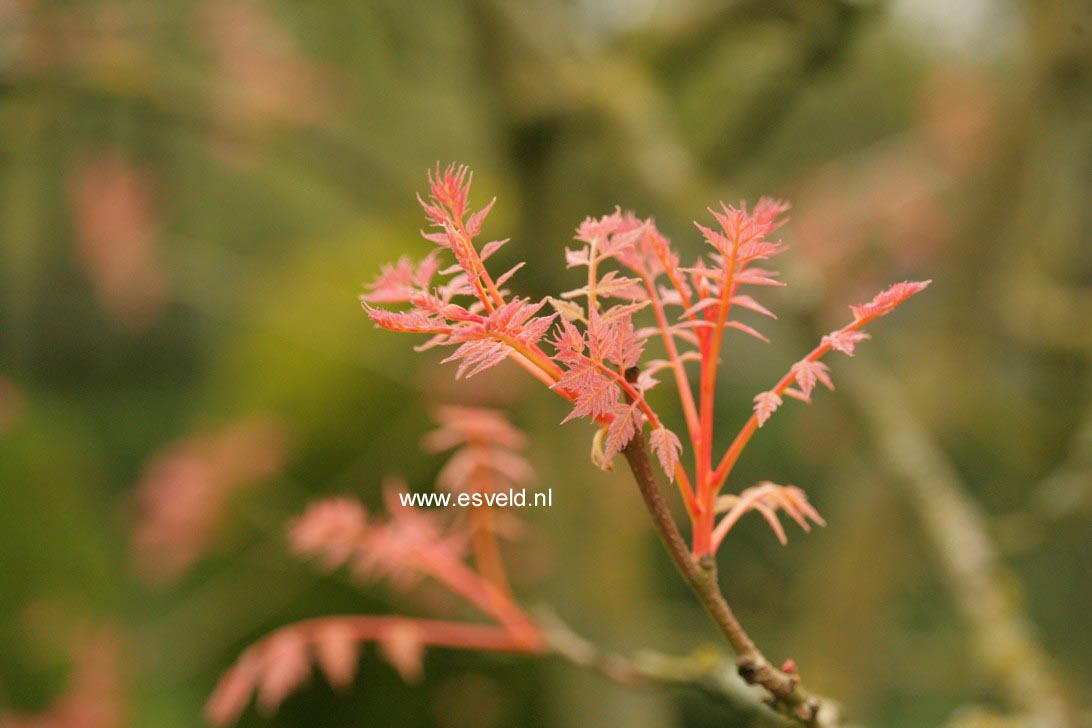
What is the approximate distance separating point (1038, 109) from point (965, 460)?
35.2 inches

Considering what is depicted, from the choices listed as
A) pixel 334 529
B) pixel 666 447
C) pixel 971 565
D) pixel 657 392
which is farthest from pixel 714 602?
pixel 657 392

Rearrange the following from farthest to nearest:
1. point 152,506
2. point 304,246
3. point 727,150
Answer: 1. point 304,246
2. point 152,506
3. point 727,150

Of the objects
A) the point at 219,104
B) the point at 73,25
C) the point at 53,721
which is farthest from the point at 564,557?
the point at 73,25

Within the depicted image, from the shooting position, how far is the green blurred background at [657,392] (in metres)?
1.15

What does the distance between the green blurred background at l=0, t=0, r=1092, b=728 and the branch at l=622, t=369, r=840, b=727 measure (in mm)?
350

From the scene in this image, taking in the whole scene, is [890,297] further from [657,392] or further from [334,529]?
[657,392]

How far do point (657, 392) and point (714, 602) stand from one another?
137 cm

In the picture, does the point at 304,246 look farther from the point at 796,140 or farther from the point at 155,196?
the point at 796,140

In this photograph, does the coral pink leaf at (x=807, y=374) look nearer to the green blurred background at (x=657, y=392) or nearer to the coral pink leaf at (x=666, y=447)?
the coral pink leaf at (x=666, y=447)

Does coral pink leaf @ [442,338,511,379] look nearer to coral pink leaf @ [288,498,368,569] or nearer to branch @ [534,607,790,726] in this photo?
Answer: branch @ [534,607,790,726]

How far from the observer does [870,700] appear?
1.43 meters

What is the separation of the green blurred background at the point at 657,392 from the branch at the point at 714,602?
0.35 metres

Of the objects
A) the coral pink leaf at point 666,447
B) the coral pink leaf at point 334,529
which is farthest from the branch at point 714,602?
the coral pink leaf at point 334,529

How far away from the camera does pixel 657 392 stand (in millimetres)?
1677
